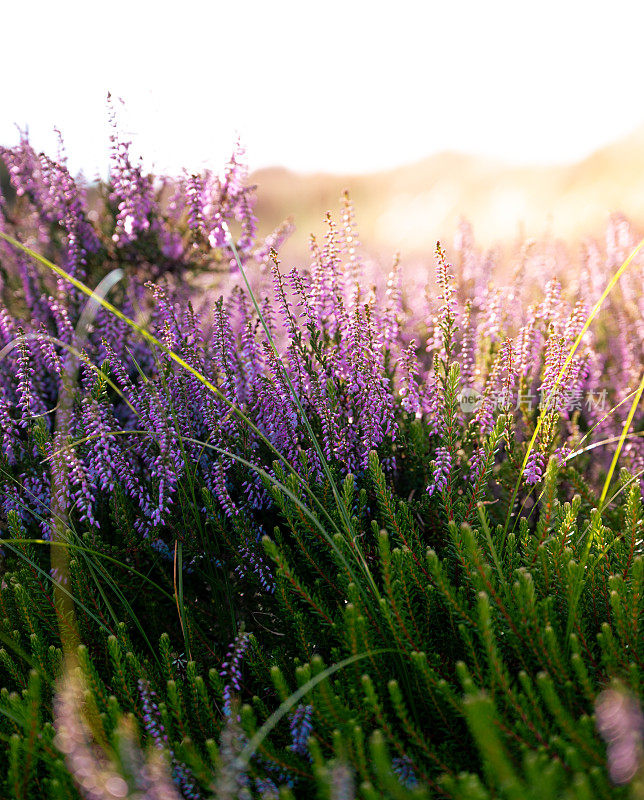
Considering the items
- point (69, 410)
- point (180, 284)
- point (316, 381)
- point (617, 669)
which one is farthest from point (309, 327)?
point (180, 284)

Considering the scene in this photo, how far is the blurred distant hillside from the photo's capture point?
22328 mm

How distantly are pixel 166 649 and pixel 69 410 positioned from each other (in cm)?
110

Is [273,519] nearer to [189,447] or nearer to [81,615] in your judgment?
[189,447]

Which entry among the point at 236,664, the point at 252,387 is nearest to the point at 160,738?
the point at 236,664

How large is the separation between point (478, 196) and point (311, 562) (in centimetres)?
3476

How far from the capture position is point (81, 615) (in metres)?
2.00

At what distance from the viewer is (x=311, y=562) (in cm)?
197

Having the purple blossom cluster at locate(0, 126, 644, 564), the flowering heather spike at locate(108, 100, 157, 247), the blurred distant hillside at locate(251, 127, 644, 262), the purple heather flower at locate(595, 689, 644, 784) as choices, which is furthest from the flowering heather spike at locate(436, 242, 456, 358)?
the blurred distant hillside at locate(251, 127, 644, 262)

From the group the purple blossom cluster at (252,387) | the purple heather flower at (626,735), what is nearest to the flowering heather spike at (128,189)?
the purple blossom cluster at (252,387)

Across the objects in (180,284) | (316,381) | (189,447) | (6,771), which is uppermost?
(180,284)

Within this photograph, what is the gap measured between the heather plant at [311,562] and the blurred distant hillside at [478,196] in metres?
15.3

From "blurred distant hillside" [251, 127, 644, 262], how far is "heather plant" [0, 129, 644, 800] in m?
15.3

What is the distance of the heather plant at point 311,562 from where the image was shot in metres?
1.38

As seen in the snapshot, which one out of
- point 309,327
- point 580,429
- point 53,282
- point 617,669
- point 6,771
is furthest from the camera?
point 53,282
